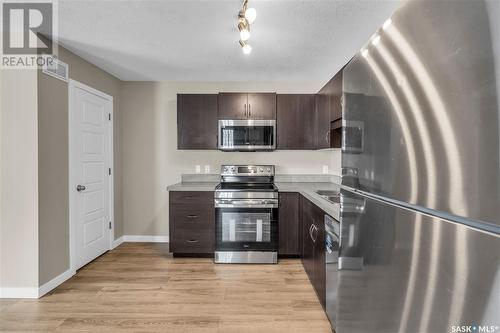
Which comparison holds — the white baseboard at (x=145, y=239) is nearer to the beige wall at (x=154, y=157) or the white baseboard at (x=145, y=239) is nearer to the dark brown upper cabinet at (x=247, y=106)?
the beige wall at (x=154, y=157)

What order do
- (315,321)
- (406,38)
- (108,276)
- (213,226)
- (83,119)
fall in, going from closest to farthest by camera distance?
1. (406,38)
2. (315,321)
3. (108,276)
4. (83,119)
5. (213,226)

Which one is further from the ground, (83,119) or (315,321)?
(83,119)

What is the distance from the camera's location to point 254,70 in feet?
11.3

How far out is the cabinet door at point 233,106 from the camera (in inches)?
143

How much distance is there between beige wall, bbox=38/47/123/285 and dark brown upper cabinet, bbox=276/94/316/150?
8.20ft

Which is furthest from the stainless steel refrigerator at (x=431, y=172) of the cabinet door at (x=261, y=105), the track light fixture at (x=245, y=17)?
the cabinet door at (x=261, y=105)

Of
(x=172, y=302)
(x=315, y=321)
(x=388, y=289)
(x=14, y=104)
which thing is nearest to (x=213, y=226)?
(x=172, y=302)

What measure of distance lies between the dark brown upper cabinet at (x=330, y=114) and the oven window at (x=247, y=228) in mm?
1150

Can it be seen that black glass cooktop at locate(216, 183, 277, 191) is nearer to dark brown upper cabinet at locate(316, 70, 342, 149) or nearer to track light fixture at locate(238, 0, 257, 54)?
dark brown upper cabinet at locate(316, 70, 342, 149)

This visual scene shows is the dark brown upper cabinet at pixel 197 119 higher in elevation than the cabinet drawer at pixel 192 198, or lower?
higher

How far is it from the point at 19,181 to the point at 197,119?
2029mm

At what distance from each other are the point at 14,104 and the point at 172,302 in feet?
7.48

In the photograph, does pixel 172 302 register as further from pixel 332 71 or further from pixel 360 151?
pixel 332 71

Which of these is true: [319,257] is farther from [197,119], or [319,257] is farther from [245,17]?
[197,119]
